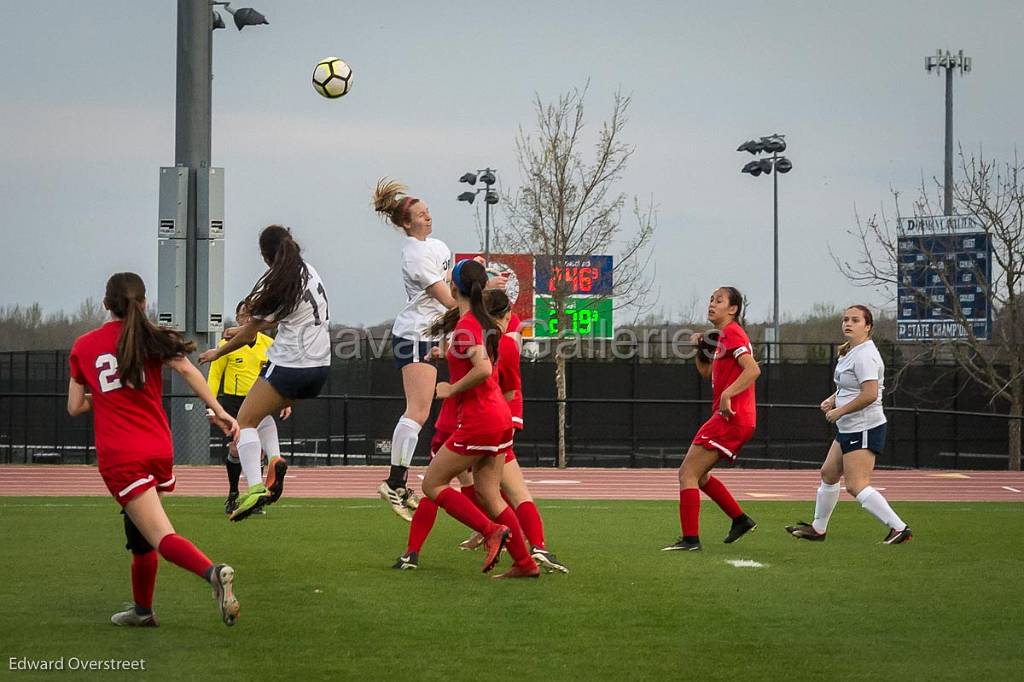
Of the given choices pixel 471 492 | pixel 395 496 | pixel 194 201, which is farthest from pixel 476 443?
pixel 194 201

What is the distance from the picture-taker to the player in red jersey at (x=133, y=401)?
6.17 m

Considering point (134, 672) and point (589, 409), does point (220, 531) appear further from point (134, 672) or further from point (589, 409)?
point (589, 409)

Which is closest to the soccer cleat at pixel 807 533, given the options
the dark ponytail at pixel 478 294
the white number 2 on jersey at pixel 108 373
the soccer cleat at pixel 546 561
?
the soccer cleat at pixel 546 561

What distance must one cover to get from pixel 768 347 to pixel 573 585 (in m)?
23.3

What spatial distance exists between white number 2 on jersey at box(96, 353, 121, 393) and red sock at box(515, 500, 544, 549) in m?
3.20

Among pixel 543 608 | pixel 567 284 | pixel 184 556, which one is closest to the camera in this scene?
pixel 184 556

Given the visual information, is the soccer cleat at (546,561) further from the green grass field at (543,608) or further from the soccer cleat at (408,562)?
the soccer cleat at (408,562)

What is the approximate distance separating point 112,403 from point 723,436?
4.68 meters

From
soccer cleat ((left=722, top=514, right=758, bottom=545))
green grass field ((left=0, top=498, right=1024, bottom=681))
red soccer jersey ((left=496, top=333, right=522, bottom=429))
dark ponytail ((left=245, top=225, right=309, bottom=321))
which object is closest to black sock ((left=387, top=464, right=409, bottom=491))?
green grass field ((left=0, top=498, right=1024, bottom=681))

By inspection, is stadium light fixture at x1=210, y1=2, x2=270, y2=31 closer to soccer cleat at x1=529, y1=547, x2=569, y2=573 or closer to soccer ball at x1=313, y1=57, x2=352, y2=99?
soccer ball at x1=313, y1=57, x2=352, y2=99

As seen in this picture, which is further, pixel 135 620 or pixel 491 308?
pixel 491 308

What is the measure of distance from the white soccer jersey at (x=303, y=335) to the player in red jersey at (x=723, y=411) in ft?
8.75

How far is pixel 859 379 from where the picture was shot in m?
10.3

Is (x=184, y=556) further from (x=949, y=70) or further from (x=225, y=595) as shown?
(x=949, y=70)
